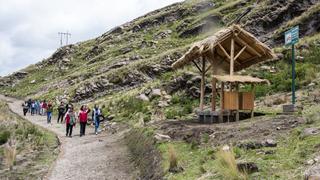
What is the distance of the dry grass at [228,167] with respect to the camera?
8.85 m

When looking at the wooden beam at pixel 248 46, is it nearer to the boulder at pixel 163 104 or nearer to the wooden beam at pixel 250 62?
the wooden beam at pixel 250 62

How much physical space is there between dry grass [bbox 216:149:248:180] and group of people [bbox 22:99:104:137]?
15.7 metres

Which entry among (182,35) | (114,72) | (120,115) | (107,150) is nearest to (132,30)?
(182,35)

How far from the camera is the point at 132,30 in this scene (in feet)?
250

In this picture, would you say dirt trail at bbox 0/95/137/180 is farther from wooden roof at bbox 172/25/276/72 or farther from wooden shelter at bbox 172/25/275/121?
wooden roof at bbox 172/25/276/72

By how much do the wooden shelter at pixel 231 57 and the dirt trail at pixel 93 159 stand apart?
4594mm

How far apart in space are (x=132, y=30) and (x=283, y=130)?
65291 mm

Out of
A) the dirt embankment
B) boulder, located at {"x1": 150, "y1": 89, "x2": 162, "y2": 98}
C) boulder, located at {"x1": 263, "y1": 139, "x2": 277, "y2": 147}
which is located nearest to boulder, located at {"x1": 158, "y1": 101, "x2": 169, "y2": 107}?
boulder, located at {"x1": 150, "y1": 89, "x2": 162, "y2": 98}

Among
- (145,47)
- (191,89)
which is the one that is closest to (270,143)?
(191,89)

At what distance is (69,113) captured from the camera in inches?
961

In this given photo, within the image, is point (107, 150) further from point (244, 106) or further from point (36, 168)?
point (244, 106)

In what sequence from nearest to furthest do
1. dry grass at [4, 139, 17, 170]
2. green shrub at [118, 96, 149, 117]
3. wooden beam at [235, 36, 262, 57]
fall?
dry grass at [4, 139, 17, 170] < wooden beam at [235, 36, 262, 57] < green shrub at [118, 96, 149, 117]

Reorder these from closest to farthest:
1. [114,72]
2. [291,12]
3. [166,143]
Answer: [166,143] < [291,12] < [114,72]

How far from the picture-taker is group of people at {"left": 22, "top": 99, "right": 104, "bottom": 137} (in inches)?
976
